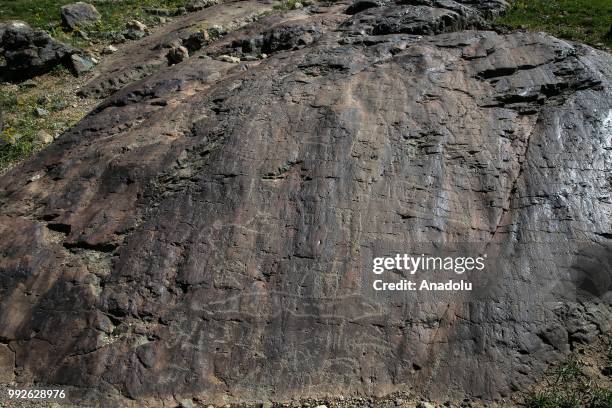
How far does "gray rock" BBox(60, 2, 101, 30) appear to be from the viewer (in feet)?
51.4

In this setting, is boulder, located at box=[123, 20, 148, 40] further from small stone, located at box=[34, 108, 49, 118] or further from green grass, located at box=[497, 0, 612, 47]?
green grass, located at box=[497, 0, 612, 47]

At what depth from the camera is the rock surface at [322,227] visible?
5.30 m

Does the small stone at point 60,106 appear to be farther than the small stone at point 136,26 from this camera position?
No

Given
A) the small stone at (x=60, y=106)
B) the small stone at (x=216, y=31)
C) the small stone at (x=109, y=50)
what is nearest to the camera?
the small stone at (x=60, y=106)

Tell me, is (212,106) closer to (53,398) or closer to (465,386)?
(53,398)

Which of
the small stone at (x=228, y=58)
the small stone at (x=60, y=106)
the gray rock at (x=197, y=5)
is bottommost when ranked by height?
the small stone at (x=60, y=106)

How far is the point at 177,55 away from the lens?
11.4 meters

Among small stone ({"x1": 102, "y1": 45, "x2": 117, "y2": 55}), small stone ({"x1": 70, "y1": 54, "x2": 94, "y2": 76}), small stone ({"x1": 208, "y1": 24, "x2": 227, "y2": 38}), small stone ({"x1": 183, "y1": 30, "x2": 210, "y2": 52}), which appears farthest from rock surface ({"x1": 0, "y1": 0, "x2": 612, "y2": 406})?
small stone ({"x1": 102, "y1": 45, "x2": 117, "y2": 55})

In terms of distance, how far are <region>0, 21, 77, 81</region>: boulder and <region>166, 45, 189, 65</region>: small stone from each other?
3.30 m

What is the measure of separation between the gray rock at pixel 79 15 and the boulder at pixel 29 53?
226 cm

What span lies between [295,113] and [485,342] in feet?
12.7

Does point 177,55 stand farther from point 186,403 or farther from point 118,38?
point 186,403

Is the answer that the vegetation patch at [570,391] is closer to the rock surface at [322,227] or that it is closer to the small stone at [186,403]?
the rock surface at [322,227]

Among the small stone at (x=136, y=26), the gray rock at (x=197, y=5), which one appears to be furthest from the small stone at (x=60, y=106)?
the gray rock at (x=197, y=5)
